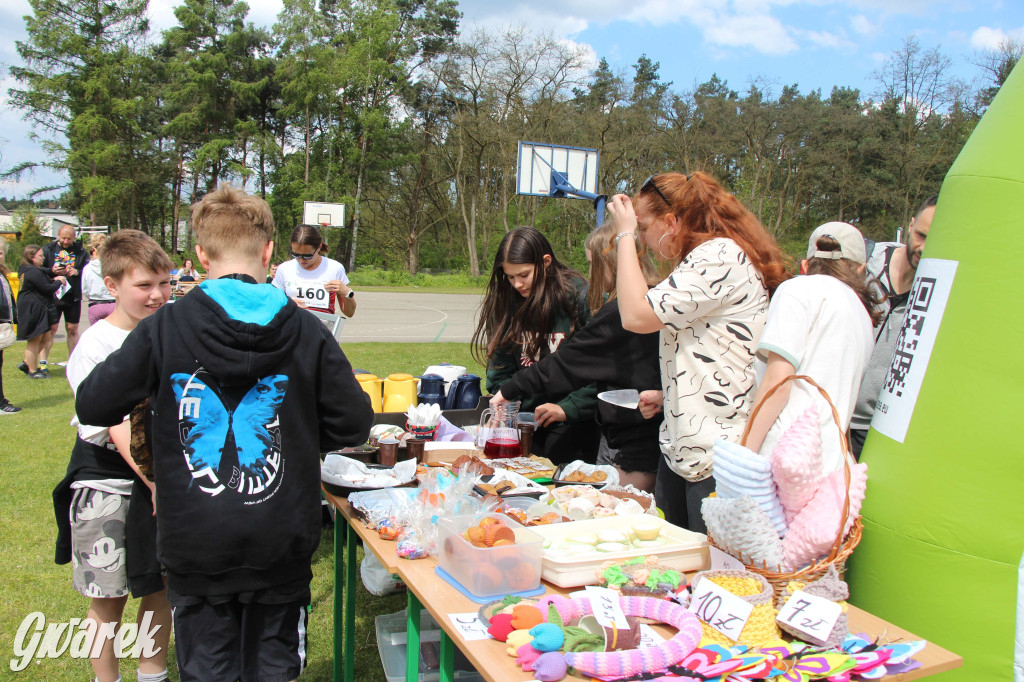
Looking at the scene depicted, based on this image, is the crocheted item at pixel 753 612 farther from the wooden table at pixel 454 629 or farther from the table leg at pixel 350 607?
the table leg at pixel 350 607

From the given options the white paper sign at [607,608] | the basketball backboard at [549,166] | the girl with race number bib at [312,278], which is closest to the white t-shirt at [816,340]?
the white paper sign at [607,608]

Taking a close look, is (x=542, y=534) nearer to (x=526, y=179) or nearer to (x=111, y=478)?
(x=111, y=478)

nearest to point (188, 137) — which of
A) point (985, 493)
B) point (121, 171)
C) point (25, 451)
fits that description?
point (121, 171)

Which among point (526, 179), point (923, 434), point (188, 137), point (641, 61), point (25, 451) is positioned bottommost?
point (25, 451)

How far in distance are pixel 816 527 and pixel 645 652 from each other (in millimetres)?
511

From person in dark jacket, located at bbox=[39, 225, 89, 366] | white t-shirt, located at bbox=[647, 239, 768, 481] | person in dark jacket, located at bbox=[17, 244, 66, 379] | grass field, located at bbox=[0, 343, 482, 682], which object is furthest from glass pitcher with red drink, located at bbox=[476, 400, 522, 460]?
person in dark jacket, located at bbox=[39, 225, 89, 366]

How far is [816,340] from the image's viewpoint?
1.85 m

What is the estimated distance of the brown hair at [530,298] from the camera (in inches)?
129

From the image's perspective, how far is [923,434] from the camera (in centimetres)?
183

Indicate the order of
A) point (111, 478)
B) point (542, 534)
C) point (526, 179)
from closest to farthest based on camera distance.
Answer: point (542, 534) < point (111, 478) < point (526, 179)

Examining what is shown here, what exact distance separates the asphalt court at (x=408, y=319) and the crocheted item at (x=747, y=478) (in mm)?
8105

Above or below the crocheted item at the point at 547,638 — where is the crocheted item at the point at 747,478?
above

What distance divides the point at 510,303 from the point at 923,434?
6.62 feet

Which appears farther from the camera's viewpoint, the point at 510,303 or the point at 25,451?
the point at 25,451
